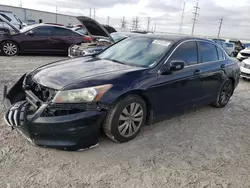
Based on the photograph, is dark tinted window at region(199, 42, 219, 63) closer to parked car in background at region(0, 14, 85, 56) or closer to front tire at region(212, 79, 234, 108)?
front tire at region(212, 79, 234, 108)

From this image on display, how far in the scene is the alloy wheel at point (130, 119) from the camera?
3086 mm

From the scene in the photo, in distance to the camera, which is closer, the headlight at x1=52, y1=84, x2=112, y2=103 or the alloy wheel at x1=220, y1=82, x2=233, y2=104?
the headlight at x1=52, y1=84, x2=112, y2=103

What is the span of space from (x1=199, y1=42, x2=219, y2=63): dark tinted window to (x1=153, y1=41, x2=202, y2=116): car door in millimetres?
192

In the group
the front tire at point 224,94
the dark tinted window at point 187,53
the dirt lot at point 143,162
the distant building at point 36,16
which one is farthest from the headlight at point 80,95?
the distant building at point 36,16

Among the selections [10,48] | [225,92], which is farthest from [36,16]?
[225,92]

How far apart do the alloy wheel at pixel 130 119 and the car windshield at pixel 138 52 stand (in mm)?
685

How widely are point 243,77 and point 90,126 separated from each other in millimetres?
7737

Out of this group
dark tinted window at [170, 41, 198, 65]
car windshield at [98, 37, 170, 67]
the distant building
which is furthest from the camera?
the distant building

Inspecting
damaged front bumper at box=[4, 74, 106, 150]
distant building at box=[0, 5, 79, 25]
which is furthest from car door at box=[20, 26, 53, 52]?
distant building at box=[0, 5, 79, 25]

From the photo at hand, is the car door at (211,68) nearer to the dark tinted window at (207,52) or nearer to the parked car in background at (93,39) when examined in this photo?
the dark tinted window at (207,52)

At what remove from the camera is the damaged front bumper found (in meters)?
2.61

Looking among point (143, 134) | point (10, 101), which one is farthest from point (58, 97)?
point (143, 134)

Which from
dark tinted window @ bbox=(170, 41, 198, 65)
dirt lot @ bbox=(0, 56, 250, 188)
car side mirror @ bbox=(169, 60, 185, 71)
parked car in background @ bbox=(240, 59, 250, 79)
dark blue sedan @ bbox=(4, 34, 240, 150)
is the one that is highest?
dark tinted window @ bbox=(170, 41, 198, 65)

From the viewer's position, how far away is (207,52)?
→ 4441mm
